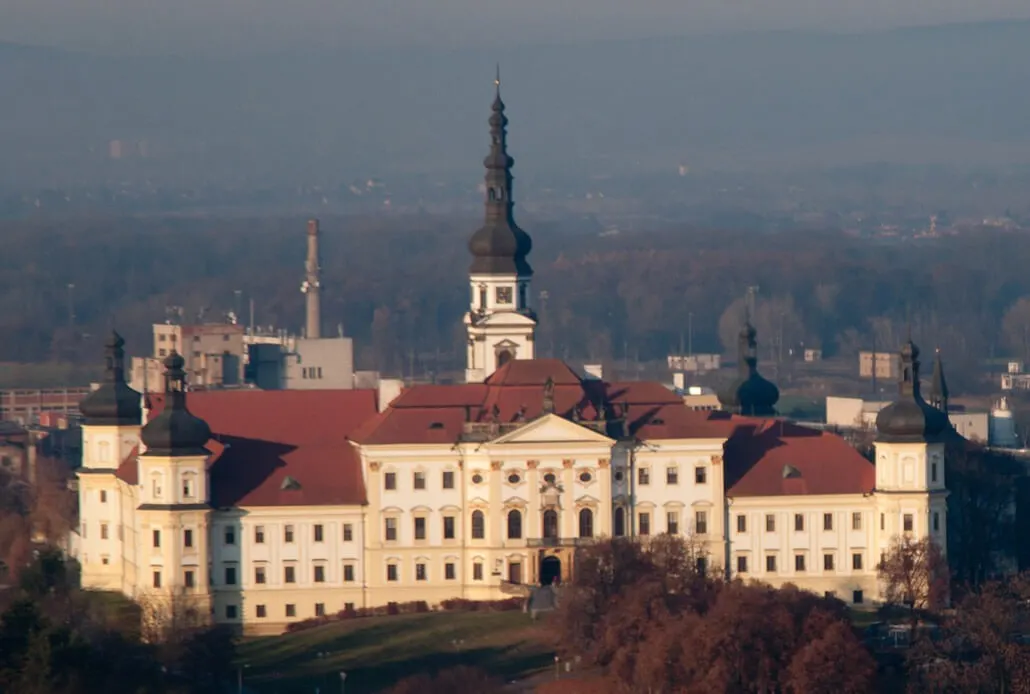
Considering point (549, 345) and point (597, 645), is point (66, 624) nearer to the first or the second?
point (597, 645)

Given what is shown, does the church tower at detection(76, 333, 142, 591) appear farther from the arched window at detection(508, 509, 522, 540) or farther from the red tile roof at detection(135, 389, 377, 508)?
the arched window at detection(508, 509, 522, 540)

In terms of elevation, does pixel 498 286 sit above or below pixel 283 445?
above

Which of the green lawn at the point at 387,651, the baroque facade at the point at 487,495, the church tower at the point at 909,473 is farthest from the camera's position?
the church tower at the point at 909,473

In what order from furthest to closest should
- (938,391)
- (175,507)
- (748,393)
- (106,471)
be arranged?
(748,393), (938,391), (106,471), (175,507)

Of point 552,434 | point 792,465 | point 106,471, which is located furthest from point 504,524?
point 106,471

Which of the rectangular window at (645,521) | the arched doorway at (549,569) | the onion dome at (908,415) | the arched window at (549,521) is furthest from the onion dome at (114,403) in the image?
the onion dome at (908,415)

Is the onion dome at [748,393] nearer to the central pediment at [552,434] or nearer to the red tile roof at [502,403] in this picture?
the red tile roof at [502,403]

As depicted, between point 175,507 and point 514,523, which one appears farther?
point 514,523

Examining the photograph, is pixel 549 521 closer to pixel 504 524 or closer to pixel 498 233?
pixel 504 524
